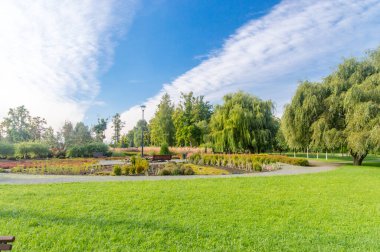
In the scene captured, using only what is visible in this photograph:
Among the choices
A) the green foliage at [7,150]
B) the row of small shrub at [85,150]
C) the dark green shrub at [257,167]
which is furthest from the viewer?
the row of small shrub at [85,150]

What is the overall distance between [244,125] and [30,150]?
20.3 meters

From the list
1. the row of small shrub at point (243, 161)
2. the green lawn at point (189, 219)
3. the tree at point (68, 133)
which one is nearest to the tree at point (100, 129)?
the tree at point (68, 133)

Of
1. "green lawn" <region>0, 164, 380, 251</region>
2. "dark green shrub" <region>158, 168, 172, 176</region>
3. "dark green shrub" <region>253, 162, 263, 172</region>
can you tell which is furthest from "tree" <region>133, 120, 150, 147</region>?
"green lawn" <region>0, 164, 380, 251</region>

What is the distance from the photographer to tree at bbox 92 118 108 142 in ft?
180

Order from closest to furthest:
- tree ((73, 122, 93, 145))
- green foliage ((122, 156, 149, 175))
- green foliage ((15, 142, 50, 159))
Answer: green foliage ((122, 156, 149, 175)), green foliage ((15, 142, 50, 159)), tree ((73, 122, 93, 145))

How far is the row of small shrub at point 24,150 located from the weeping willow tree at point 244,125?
16.9m

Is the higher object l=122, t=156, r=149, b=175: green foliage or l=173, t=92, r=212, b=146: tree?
l=173, t=92, r=212, b=146: tree

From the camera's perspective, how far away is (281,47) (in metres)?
11.1

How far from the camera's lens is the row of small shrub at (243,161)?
14289 millimetres

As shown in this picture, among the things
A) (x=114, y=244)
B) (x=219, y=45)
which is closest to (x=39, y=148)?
(x=219, y=45)

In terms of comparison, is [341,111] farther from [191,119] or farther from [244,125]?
[191,119]

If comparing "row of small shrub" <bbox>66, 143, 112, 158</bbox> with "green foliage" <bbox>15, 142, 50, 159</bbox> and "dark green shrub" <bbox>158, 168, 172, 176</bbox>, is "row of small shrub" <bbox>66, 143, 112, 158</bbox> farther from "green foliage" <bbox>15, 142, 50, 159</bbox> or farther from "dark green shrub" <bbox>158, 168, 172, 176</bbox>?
"dark green shrub" <bbox>158, 168, 172, 176</bbox>

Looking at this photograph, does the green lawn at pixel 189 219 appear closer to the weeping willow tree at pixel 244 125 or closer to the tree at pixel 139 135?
the weeping willow tree at pixel 244 125

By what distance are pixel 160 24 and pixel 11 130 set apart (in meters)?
46.8
